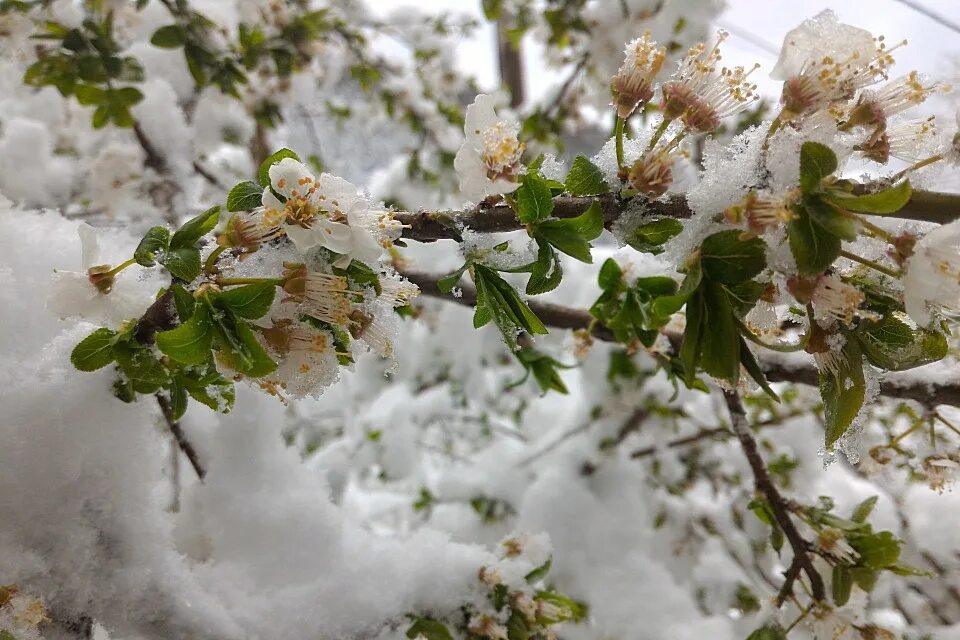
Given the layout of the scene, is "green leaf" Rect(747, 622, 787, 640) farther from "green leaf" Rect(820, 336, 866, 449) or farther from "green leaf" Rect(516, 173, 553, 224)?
"green leaf" Rect(516, 173, 553, 224)

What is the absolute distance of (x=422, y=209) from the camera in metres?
0.56

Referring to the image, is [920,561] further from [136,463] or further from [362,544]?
[136,463]

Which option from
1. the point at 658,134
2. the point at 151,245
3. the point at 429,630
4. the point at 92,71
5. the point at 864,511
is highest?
the point at 92,71

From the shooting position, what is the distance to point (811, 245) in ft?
1.37

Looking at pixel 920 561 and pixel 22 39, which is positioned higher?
pixel 22 39

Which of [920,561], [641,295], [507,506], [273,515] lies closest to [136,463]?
[273,515]

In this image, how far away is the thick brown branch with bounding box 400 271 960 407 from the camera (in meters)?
0.73

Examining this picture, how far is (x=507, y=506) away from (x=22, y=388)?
164 cm

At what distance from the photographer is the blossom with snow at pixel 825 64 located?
48cm

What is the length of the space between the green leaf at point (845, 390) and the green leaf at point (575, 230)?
229 millimetres

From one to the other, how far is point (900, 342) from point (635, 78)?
1.07 ft

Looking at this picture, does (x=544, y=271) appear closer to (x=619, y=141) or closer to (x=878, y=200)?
(x=619, y=141)

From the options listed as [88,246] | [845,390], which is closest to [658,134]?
[845,390]

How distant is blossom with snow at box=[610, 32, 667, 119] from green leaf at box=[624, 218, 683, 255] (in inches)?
4.4
